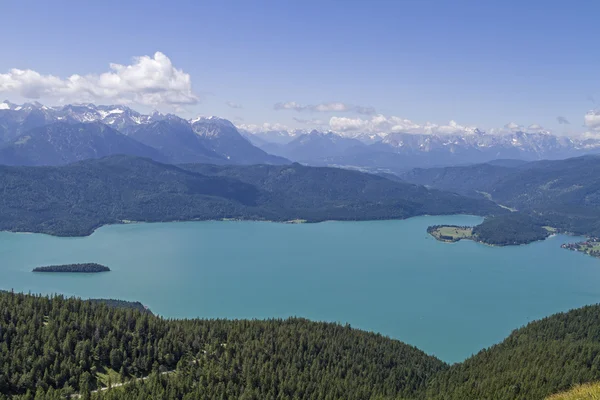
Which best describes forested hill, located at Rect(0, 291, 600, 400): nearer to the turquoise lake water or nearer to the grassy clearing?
the grassy clearing

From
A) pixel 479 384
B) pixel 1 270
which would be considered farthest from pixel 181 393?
pixel 1 270

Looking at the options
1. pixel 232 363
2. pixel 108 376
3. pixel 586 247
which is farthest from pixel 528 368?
pixel 586 247

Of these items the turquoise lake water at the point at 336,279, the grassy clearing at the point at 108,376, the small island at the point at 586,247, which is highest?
the small island at the point at 586,247

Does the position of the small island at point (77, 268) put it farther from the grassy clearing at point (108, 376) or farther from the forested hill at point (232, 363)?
the grassy clearing at point (108, 376)

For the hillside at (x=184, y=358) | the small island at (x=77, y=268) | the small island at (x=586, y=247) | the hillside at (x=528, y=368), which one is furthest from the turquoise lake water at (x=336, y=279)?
the hillside at (x=184, y=358)

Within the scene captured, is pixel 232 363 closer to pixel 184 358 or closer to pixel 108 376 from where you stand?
pixel 184 358

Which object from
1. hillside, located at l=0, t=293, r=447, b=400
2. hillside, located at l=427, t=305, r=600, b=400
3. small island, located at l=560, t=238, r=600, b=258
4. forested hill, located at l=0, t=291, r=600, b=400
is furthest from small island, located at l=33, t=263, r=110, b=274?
small island, located at l=560, t=238, r=600, b=258

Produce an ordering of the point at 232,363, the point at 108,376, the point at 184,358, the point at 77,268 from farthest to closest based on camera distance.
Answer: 1. the point at 77,268
2. the point at 184,358
3. the point at 232,363
4. the point at 108,376
